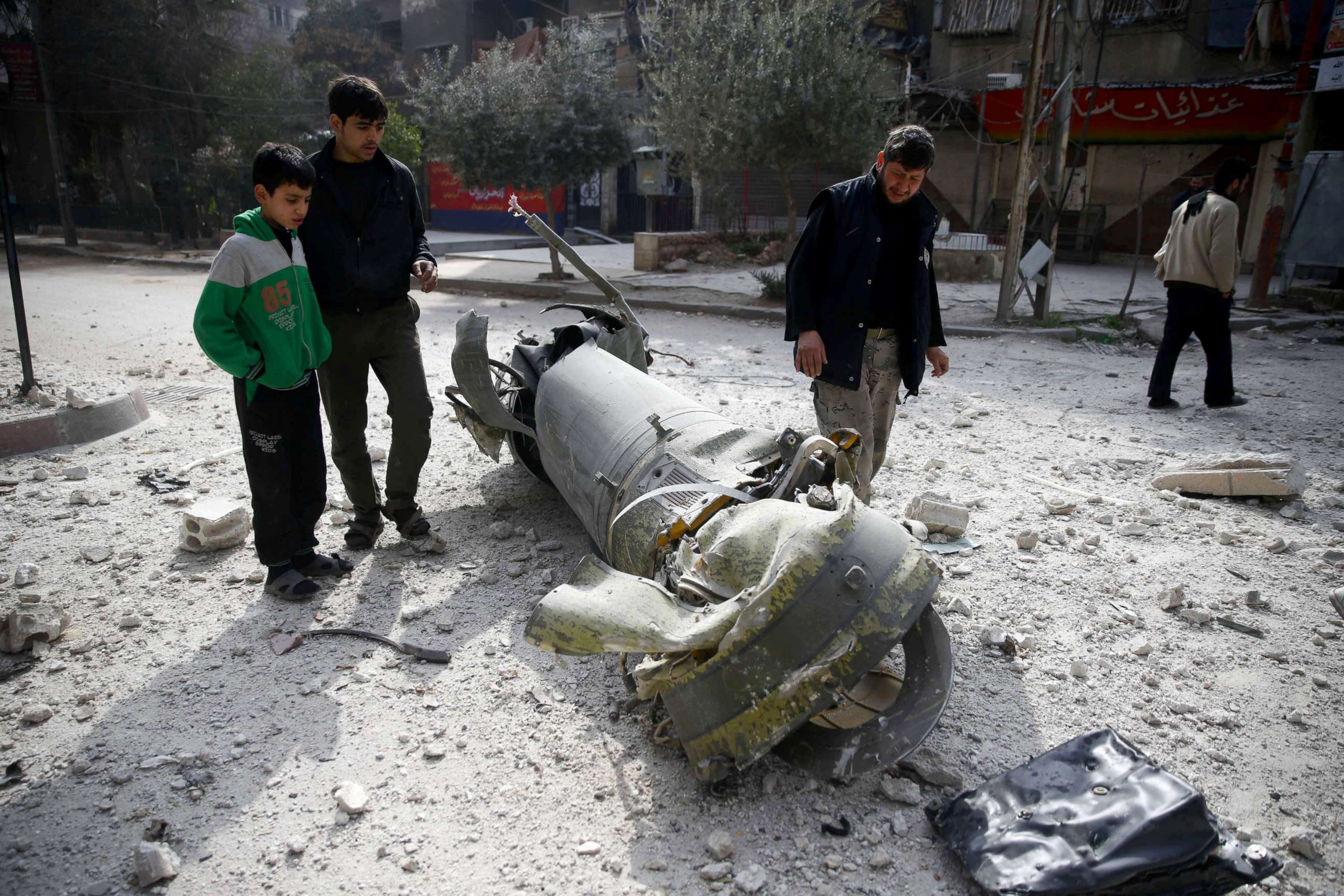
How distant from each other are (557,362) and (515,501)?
0.93 meters

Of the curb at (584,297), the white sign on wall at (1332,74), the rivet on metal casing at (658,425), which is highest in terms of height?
the white sign on wall at (1332,74)

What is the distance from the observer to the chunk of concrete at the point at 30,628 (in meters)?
2.78

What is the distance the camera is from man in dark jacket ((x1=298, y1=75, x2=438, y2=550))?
3209mm

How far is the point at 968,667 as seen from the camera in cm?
275

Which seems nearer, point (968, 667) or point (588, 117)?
point (968, 667)

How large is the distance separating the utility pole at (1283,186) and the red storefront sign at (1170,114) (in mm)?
3382

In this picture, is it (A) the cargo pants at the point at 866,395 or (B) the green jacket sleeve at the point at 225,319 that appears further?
(A) the cargo pants at the point at 866,395

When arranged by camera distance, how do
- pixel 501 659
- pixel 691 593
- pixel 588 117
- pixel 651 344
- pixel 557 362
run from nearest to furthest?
pixel 691 593, pixel 501 659, pixel 557 362, pixel 651 344, pixel 588 117

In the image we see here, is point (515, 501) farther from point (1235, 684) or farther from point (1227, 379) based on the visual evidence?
point (1227, 379)

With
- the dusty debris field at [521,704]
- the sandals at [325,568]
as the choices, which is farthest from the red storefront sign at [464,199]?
the sandals at [325,568]

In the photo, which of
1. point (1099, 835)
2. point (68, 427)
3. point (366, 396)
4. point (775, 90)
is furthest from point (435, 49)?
point (1099, 835)

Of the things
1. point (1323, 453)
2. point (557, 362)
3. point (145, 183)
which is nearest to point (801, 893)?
point (557, 362)

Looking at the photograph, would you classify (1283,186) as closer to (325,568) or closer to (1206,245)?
(1206,245)

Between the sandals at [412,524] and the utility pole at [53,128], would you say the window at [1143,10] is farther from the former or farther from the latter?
the utility pole at [53,128]
